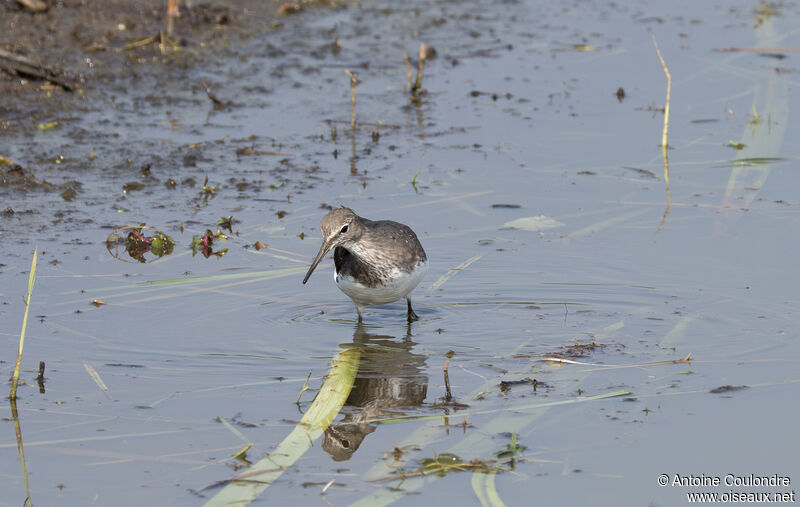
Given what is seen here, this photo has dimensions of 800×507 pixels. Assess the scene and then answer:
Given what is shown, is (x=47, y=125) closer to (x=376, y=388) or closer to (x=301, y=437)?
(x=376, y=388)

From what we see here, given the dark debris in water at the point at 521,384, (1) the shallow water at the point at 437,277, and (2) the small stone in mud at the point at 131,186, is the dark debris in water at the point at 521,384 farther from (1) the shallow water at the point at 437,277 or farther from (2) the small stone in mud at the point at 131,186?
(2) the small stone in mud at the point at 131,186

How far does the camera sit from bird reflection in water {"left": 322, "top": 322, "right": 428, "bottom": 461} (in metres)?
6.26

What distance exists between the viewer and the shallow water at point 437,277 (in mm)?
6039

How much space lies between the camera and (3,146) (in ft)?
37.2

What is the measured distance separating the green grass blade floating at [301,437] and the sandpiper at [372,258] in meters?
0.59

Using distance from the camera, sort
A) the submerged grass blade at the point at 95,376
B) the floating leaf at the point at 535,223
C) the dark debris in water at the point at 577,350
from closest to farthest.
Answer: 1. the submerged grass blade at the point at 95,376
2. the dark debris in water at the point at 577,350
3. the floating leaf at the point at 535,223

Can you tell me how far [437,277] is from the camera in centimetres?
898

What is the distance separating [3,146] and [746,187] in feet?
24.4

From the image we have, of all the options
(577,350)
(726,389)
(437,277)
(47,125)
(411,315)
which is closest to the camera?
(726,389)

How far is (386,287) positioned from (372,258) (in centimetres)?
23

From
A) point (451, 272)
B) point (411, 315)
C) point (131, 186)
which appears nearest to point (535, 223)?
point (451, 272)

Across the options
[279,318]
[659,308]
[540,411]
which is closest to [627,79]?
[659,308]

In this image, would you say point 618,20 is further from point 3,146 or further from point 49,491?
point 49,491

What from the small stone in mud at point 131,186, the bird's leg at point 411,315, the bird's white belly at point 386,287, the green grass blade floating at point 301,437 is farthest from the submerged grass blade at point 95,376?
the small stone in mud at point 131,186
